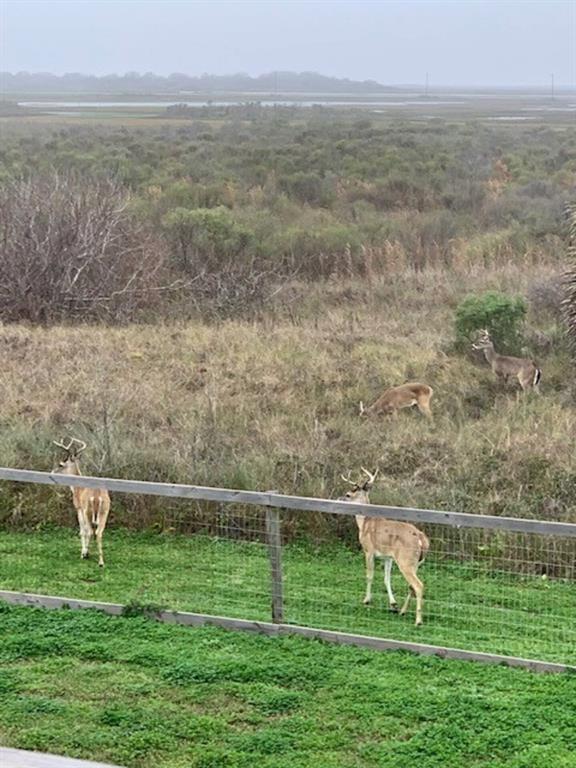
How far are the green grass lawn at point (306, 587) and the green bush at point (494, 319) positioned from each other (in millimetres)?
8486

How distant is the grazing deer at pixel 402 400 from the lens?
1434cm

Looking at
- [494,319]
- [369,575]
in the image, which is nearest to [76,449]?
[369,575]

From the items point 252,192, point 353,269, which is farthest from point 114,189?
point 252,192

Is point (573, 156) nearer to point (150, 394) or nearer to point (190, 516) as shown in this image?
point (150, 394)

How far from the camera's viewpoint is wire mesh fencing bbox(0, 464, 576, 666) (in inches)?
312

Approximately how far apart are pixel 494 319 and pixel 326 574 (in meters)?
9.57

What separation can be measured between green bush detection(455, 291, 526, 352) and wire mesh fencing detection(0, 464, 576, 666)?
8180 millimetres

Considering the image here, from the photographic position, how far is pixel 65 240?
881 inches

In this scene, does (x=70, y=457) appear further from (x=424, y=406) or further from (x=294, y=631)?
(x=424, y=406)

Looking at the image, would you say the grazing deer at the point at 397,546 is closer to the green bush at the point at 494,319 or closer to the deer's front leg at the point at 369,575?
the deer's front leg at the point at 369,575

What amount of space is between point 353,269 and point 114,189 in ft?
21.7

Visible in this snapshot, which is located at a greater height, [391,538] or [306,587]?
[391,538]

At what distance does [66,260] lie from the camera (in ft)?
73.4

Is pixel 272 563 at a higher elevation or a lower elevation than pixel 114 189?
lower
